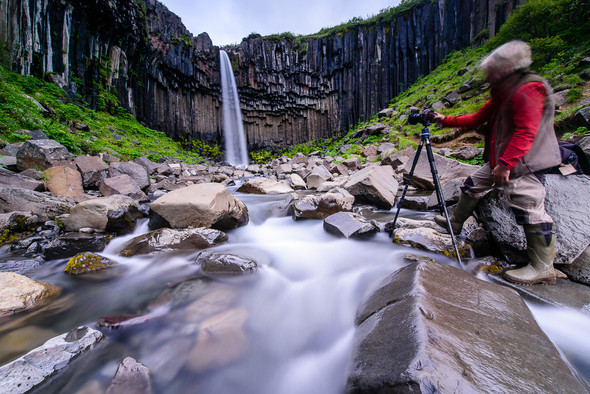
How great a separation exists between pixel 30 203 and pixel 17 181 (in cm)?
106

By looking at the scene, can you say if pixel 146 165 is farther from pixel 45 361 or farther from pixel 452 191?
pixel 452 191

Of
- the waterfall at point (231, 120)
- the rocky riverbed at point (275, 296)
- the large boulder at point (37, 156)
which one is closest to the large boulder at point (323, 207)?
the rocky riverbed at point (275, 296)

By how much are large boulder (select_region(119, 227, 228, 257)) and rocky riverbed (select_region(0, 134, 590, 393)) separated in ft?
0.06

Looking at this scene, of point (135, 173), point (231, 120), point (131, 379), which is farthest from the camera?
point (231, 120)

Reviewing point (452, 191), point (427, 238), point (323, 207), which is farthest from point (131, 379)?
point (452, 191)

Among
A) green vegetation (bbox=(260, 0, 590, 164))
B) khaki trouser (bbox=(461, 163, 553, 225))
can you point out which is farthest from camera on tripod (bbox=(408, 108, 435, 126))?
green vegetation (bbox=(260, 0, 590, 164))

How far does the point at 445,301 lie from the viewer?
54.5 inches

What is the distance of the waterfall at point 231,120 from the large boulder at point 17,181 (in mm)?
21575

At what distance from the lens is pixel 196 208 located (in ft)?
11.3

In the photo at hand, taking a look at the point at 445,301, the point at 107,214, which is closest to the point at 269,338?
the point at 445,301

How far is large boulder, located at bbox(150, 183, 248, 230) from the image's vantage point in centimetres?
345

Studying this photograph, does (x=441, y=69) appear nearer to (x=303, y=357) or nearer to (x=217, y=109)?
(x=217, y=109)

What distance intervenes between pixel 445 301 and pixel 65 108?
15.5 metres

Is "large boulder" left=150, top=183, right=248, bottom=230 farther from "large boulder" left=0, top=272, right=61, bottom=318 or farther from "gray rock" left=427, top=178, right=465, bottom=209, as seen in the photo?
"gray rock" left=427, top=178, right=465, bottom=209
